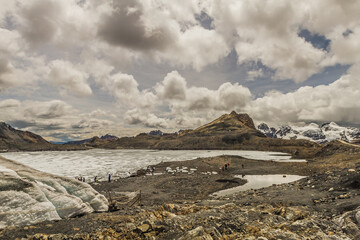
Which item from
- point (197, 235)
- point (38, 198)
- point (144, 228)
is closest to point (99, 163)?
point (38, 198)

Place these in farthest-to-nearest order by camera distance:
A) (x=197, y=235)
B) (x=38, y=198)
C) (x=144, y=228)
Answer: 1. (x=38, y=198)
2. (x=144, y=228)
3. (x=197, y=235)

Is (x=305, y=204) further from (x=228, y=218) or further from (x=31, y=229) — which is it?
(x=31, y=229)

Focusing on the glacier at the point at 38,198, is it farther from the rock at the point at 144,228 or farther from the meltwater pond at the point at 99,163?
the meltwater pond at the point at 99,163

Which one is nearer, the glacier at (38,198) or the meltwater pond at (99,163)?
the glacier at (38,198)

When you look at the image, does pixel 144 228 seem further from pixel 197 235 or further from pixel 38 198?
pixel 38 198

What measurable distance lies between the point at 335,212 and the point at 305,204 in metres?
3.17

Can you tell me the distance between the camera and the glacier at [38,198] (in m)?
8.73

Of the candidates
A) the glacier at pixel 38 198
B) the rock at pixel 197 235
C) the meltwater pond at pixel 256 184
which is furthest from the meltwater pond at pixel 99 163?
the rock at pixel 197 235

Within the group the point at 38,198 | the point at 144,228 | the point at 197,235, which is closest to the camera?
the point at 197,235

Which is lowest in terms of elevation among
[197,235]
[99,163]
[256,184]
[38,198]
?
[99,163]

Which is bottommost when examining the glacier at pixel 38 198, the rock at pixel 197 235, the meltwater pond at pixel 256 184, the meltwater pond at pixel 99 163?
the meltwater pond at pixel 99 163

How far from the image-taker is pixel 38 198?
968 cm

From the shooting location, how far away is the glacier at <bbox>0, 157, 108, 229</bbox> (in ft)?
28.7

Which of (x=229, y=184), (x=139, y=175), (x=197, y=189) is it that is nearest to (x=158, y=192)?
(x=197, y=189)
